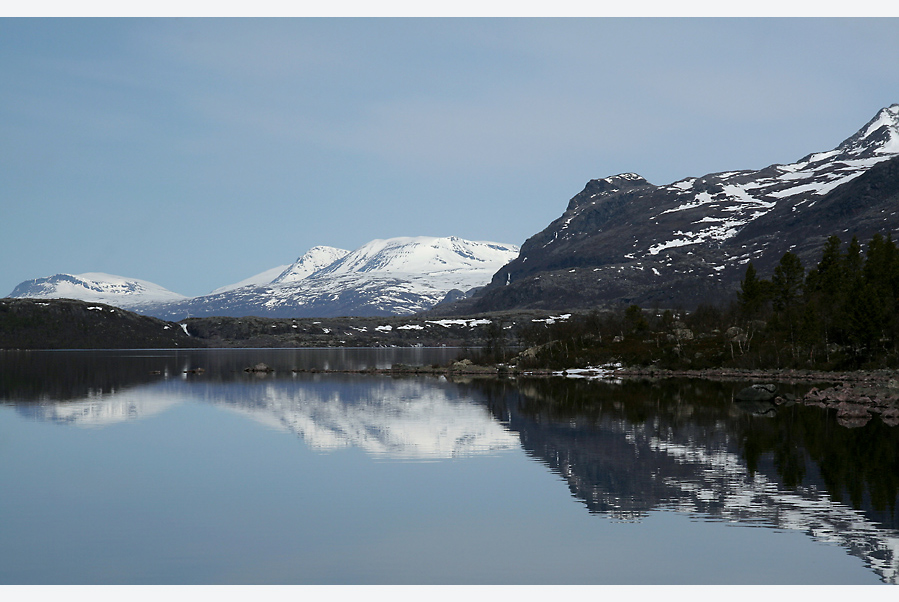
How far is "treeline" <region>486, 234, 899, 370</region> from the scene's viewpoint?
89875mm

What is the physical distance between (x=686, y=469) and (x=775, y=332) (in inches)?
3204

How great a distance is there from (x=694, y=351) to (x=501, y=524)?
3576 inches

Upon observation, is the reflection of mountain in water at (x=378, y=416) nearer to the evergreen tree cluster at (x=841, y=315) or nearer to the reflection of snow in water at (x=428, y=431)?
the reflection of snow in water at (x=428, y=431)

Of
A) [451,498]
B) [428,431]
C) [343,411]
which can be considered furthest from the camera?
[343,411]

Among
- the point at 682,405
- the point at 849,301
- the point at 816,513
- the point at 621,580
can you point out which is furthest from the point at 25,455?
the point at 849,301

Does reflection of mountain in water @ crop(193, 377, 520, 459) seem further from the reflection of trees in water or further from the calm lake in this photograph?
the reflection of trees in water

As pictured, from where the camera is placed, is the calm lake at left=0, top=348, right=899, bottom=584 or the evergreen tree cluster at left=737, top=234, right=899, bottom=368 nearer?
the calm lake at left=0, top=348, right=899, bottom=584

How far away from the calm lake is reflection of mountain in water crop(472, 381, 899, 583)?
14 centimetres

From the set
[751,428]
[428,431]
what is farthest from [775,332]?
[428,431]

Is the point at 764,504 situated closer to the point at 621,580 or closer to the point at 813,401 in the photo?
the point at 621,580

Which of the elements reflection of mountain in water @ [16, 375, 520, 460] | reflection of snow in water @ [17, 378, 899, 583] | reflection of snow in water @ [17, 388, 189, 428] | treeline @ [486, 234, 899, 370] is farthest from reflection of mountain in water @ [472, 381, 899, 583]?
treeline @ [486, 234, 899, 370]

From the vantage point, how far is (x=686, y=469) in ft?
118

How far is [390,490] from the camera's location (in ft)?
105

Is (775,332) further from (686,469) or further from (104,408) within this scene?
(104,408)
